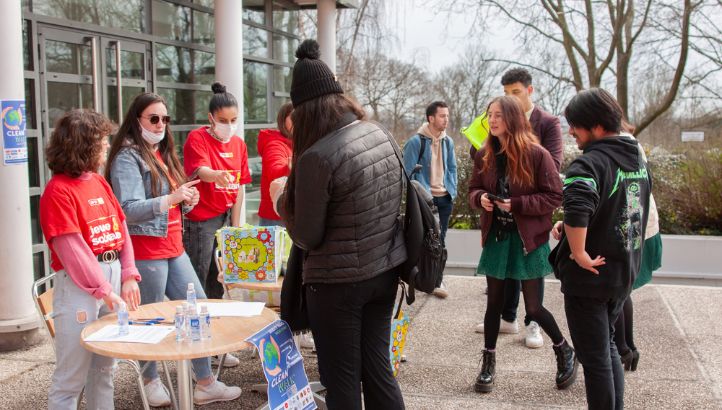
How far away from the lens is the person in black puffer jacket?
265 centimetres

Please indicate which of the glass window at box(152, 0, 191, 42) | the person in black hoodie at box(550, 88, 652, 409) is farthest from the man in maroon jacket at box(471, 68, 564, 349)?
the glass window at box(152, 0, 191, 42)

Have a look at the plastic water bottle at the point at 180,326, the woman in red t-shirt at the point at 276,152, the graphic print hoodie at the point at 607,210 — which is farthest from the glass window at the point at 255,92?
the graphic print hoodie at the point at 607,210

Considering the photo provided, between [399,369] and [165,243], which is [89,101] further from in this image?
[399,369]

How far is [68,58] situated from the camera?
5770mm

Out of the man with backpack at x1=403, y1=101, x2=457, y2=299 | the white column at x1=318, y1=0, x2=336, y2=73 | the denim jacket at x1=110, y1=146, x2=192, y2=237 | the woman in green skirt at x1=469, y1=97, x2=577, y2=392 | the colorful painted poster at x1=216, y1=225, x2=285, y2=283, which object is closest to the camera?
the denim jacket at x1=110, y1=146, x2=192, y2=237

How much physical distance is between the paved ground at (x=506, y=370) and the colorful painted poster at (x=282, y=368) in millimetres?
1079

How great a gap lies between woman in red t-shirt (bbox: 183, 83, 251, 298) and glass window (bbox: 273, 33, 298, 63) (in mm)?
5222

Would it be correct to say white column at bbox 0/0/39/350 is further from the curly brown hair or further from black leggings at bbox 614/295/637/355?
black leggings at bbox 614/295/637/355

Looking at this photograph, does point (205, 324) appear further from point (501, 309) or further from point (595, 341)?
point (501, 309)

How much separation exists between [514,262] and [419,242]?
1540 mm

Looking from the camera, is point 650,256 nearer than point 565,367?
No

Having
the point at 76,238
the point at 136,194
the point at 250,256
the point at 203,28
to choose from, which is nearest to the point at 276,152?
the point at 250,256

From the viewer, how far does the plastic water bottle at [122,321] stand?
2.92 meters

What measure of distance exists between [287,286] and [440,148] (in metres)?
3.92
